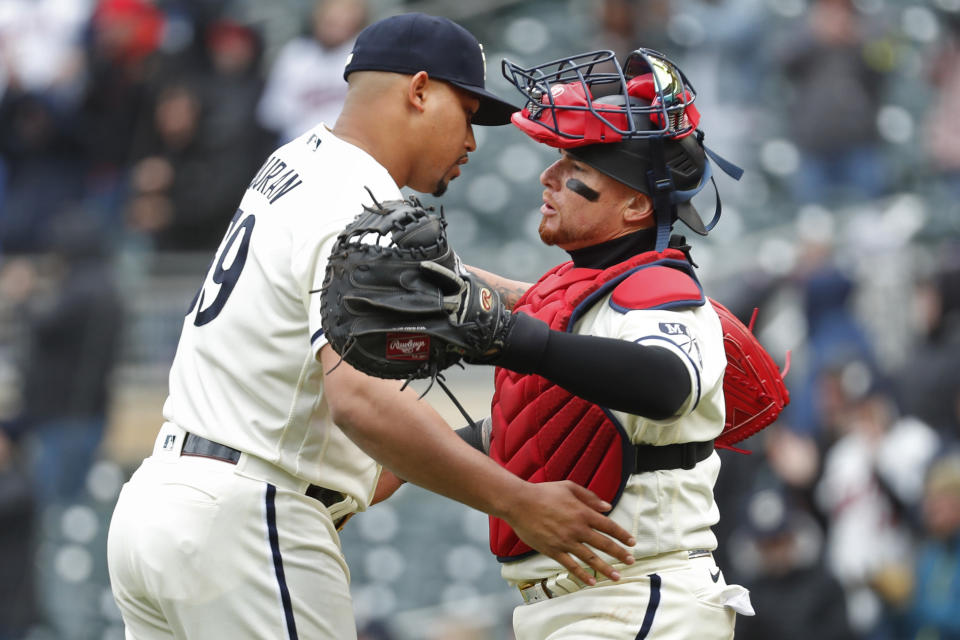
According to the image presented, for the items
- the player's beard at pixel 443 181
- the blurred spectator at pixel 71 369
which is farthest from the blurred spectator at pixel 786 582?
the blurred spectator at pixel 71 369

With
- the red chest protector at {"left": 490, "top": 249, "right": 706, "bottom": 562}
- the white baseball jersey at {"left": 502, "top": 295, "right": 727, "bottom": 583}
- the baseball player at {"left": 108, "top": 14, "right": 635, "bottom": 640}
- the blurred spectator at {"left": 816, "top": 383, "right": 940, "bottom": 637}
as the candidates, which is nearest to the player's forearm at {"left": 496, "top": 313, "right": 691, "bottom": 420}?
the white baseball jersey at {"left": 502, "top": 295, "right": 727, "bottom": 583}

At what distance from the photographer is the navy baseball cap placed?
321 centimetres

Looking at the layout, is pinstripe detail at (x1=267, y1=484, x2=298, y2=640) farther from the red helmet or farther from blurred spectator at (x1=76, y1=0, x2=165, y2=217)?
blurred spectator at (x1=76, y1=0, x2=165, y2=217)

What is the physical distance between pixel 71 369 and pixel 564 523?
5591 millimetres

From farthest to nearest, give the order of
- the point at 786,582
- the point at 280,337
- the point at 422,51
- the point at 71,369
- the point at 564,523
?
1. the point at 71,369
2. the point at 786,582
3. the point at 422,51
4. the point at 280,337
5. the point at 564,523

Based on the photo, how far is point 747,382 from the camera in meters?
3.02

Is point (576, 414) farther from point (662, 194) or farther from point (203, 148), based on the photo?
point (203, 148)

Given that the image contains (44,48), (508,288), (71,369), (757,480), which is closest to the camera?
A: (508,288)

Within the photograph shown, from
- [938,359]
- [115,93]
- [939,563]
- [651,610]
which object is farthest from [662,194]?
[115,93]

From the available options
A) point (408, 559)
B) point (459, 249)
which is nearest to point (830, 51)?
point (459, 249)

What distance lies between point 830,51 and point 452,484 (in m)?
6.00

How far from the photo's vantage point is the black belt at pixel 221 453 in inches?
117

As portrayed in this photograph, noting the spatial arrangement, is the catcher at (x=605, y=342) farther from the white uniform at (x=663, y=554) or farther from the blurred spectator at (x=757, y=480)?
the blurred spectator at (x=757, y=480)

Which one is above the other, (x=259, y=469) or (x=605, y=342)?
(x=605, y=342)
